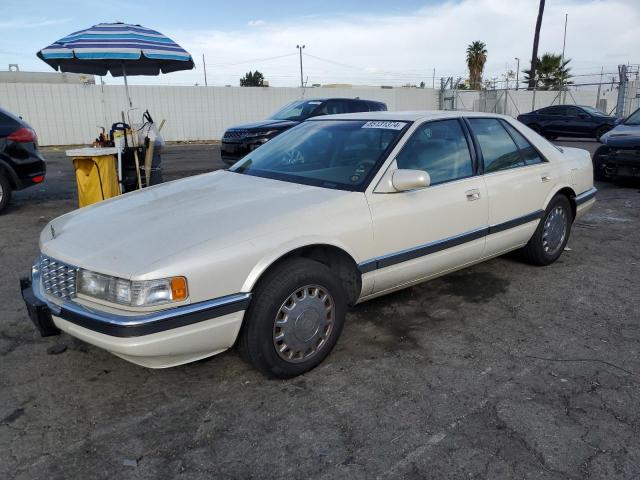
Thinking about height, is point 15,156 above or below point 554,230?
above

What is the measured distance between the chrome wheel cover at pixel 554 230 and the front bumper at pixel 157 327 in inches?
124

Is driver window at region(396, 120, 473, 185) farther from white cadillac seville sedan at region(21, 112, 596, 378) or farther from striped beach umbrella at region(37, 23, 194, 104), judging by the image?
striped beach umbrella at region(37, 23, 194, 104)

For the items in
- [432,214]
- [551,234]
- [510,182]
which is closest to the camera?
[432,214]

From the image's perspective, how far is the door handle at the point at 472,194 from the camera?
12.4ft

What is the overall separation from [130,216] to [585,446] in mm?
2587

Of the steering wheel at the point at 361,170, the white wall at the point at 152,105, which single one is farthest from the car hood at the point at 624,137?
the white wall at the point at 152,105

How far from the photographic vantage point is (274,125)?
33.3ft

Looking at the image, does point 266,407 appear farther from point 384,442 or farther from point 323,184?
point 323,184

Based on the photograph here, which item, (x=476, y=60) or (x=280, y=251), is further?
(x=476, y=60)

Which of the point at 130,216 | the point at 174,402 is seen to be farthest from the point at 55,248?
the point at 174,402

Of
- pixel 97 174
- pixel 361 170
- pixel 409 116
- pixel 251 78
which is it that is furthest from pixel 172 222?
pixel 251 78

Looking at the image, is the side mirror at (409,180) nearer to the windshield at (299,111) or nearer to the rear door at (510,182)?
the rear door at (510,182)

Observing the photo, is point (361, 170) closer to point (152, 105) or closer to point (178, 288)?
point (178, 288)

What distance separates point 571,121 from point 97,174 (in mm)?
17282
